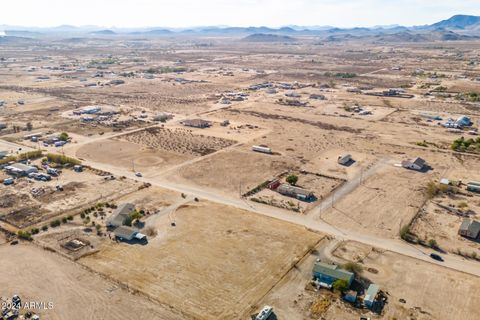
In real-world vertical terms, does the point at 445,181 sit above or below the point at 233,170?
above

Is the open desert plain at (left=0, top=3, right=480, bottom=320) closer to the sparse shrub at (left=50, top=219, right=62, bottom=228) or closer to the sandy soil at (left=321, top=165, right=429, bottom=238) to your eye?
the sparse shrub at (left=50, top=219, right=62, bottom=228)

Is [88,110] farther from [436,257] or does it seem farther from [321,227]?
[436,257]

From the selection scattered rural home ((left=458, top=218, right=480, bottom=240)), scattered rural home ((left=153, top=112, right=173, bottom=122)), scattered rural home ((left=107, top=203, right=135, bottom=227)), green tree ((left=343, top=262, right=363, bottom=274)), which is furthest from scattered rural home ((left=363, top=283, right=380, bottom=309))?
scattered rural home ((left=153, top=112, right=173, bottom=122))

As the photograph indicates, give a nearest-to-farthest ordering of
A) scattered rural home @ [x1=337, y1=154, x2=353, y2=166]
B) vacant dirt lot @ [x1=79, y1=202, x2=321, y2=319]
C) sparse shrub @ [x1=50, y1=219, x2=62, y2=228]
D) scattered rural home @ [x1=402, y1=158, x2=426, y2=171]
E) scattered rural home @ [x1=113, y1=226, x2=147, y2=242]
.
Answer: vacant dirt lot @ [x1=79, y1=202, x2=321, y2=319], scattered rural home @ [x1=113, y1=226, x2=147, y2=242], sparse shrub @ [x1=50, y1=219, x2=62, y2=228], scattered rural home @ [x1=402, y1=158, x2=426, y2=171], scattered rural home @ [x1=337, y1=154, x2=353, y2=166]

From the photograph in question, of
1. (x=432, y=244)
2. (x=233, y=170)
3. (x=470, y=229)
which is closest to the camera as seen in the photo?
(x=432, y=244)

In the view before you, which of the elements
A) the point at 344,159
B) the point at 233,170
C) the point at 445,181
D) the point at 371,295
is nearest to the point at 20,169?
the point at 233,170

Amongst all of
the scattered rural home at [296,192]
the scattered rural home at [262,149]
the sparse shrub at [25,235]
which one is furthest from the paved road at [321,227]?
the scattered rural home at [262,149]
